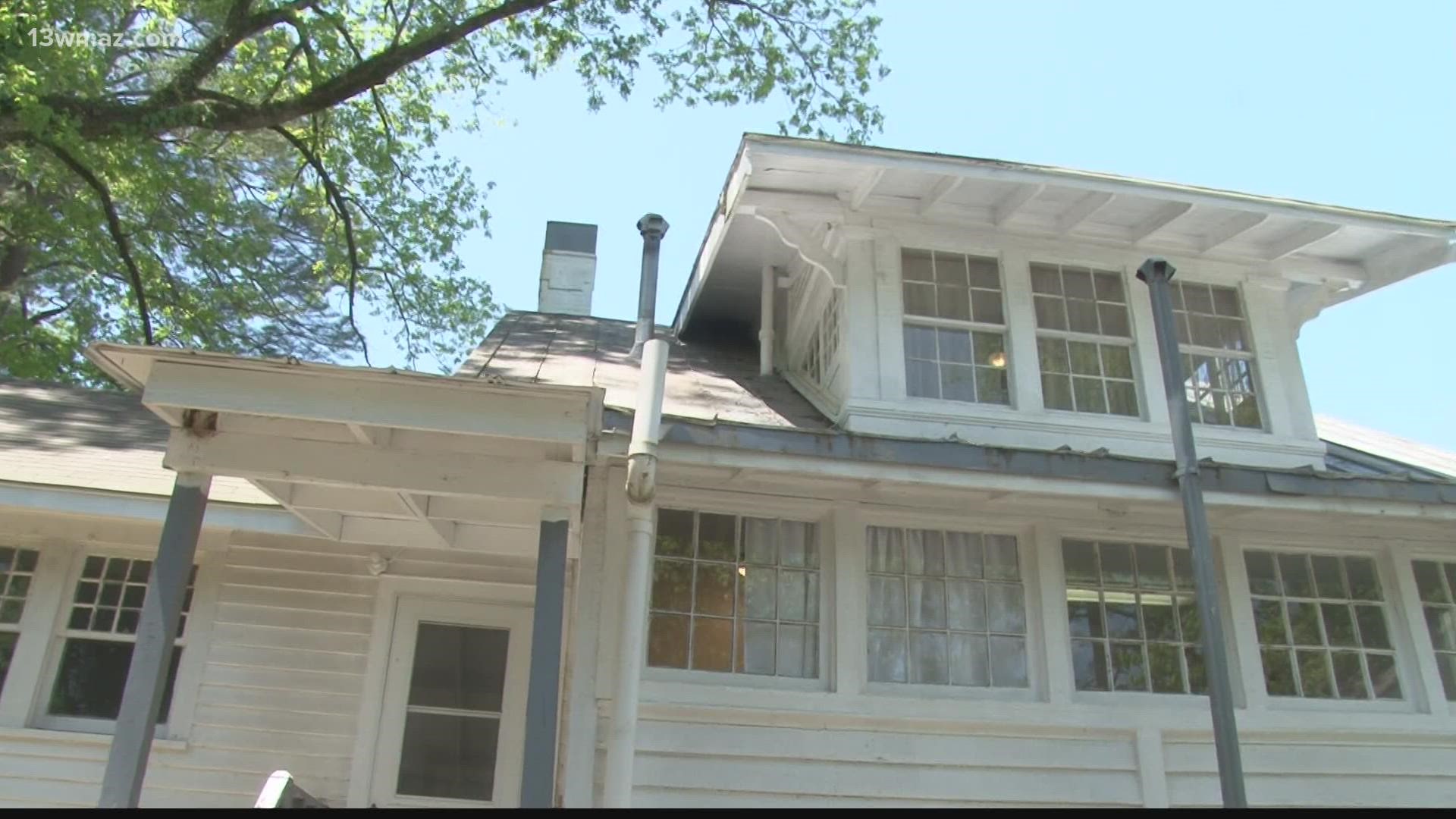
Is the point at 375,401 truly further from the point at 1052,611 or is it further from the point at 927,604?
the point at 1052,611

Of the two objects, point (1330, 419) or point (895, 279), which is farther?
point (1330, 419)

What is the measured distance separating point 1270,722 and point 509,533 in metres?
5.08

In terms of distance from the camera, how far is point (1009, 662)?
20.4 feet

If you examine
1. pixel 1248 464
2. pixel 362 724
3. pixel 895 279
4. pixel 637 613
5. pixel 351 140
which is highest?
pixel 351 140

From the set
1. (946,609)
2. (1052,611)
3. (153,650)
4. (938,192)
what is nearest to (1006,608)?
(1052,611)

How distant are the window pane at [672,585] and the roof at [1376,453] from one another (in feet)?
15.7

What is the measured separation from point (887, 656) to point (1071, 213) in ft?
11.9

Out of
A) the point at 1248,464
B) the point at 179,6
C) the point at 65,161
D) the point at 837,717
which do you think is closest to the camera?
the point at 837,717

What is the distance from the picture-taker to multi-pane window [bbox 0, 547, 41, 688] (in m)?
6.49

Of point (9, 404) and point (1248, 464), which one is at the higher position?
point (9, 404)

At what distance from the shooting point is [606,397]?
593 centimetres

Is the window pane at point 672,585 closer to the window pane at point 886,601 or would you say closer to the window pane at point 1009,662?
the window pane at point 886,601

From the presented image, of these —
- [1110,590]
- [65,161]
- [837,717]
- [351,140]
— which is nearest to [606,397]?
[837,717]

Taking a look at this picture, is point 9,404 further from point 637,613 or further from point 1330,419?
point 1330,419
